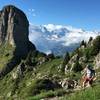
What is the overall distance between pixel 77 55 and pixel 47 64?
2232 inches

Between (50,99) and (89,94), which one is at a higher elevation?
(89,94)

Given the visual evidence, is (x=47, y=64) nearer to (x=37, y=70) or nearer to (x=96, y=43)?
(x=37, y=70)

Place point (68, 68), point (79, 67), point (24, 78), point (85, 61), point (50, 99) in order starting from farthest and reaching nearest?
point (24, 78), point (68, 68), point (85, 61), point (79, 67), point (50, 99)

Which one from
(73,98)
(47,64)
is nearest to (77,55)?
(47,64)

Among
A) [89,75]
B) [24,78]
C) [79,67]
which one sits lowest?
[24,78]

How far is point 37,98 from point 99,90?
9417mm

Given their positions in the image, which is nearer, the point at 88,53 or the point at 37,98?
the point at 37,98

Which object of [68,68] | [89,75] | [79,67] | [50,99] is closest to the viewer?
[50,99]

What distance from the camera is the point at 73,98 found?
68.7 feet

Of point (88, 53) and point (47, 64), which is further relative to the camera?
point (47, 64)

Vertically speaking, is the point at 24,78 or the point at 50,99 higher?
the point at 50,99

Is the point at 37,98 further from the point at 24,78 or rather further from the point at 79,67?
the point at 24,78

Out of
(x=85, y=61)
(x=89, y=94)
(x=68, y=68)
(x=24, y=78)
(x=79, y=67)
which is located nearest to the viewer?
(x=89, y=94)

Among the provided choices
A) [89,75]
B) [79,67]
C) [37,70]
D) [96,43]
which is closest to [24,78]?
[37,70]
